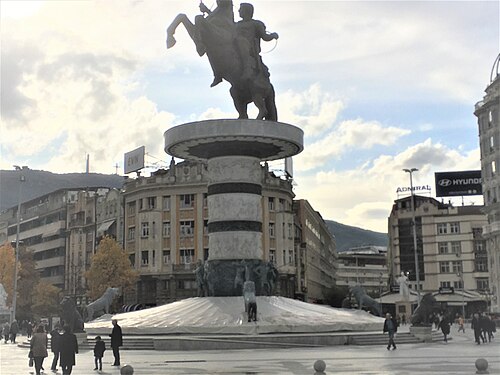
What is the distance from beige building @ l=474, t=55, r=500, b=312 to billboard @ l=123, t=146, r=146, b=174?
41227 millimetres

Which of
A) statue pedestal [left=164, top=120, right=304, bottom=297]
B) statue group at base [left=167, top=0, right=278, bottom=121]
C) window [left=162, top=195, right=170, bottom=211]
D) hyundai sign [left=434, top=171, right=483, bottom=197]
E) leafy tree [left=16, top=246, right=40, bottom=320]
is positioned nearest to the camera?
statue pedestal [left=164, top=120, right=304, bottom=297]

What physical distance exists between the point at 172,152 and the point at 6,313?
86.3 ft

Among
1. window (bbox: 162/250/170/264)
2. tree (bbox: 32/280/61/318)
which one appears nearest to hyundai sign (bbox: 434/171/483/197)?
window (bbox: 162/250/170/264)

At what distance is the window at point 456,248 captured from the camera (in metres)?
109

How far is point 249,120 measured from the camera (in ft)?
121

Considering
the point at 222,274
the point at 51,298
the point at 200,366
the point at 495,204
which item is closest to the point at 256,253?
the point at 222,274

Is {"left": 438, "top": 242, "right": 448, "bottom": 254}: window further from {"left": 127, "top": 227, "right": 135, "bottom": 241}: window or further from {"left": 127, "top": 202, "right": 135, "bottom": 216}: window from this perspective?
{"left": 127, "top": 202, "right": 135, "bottom": 216}: window

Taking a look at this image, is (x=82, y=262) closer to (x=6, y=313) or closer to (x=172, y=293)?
(x=172, y=293)

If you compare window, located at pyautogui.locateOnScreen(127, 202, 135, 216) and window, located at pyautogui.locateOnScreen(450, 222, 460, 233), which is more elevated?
window, located at pyautogui.locateOnScreen(127, 202, 135, 216)

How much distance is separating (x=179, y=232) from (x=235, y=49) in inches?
1846

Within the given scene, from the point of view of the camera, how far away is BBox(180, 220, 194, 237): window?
275ft

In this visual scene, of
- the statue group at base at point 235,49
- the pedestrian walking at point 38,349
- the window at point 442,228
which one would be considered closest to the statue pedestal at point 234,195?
the statue group at base at point 235,49

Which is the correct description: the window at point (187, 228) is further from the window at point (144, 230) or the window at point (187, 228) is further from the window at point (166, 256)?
the window at point (144, 230)

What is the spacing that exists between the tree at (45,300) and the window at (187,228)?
19.2m
